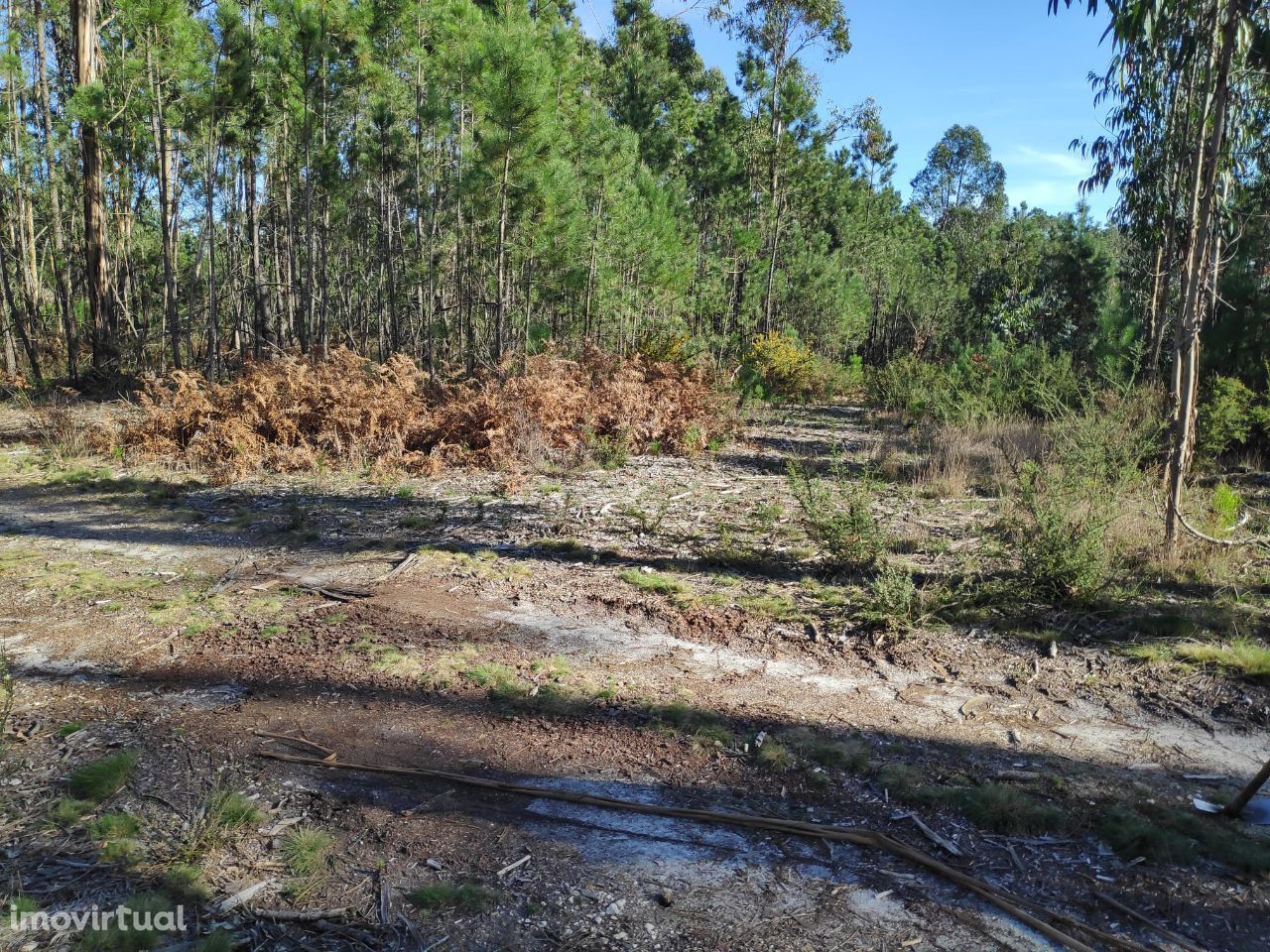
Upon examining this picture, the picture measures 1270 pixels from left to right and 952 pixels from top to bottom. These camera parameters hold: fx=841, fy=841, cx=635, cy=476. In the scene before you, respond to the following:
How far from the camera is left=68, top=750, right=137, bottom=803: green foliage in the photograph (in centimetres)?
324

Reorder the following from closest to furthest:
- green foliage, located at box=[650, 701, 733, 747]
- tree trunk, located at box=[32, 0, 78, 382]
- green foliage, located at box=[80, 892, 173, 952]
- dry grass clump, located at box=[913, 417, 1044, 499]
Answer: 1. green foliage, located at box=[80, 892, 173, 952]
2. green foliage, located at box=[650, 701, 733, 747]
3. dry grass clump, located at box=[913, 417, 1044, 499]
4. tree trunk, located at box=[32, 0, 78, 382]

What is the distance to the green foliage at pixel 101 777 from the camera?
3236mm

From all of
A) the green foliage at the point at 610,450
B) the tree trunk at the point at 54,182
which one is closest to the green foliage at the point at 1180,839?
the green foliage at the point at 610,450

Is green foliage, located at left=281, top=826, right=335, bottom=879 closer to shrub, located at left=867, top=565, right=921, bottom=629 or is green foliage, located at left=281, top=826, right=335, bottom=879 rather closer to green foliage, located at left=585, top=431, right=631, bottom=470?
shrub, located at left=867, top=565, right=921, bottom=629

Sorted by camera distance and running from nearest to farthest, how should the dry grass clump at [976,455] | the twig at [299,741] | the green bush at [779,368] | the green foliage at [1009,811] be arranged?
1. the green foliage at [1009,811]
2. the twig at [299,741]
3. the dry grass clump at [976,455]
4. the green bush at [779,368]

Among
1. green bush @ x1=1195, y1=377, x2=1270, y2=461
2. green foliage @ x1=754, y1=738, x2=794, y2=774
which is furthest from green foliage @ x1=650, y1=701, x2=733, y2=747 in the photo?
green bush @ x1=1195, y1=377, x2=1270, y2=461

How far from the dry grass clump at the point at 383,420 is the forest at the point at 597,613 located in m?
0.07

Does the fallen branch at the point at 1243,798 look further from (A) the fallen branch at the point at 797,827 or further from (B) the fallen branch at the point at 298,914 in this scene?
(B) the fallen branch at the point at 298,914

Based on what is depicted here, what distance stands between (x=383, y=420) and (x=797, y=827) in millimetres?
9115

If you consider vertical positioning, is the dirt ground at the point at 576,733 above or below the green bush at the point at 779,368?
below

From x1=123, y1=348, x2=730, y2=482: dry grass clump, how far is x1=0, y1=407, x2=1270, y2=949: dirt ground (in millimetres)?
3007

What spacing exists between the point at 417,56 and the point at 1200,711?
16.7 meters

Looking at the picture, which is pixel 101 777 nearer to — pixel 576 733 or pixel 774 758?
pixel 576 733

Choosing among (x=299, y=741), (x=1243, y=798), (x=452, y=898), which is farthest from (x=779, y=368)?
→ (x=452, y=898)
